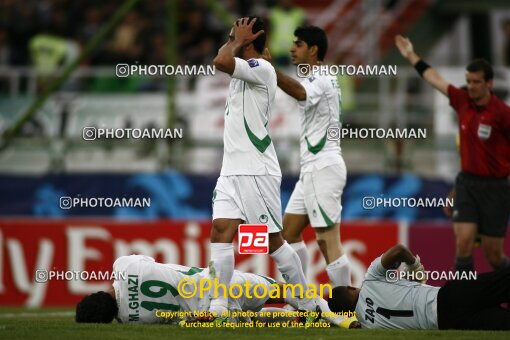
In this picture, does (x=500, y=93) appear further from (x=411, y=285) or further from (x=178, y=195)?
(x=411, y=285)

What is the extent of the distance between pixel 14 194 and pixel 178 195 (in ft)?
8.07

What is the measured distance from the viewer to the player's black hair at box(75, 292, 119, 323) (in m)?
10.2

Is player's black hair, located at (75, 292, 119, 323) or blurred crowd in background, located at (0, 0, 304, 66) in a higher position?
blurred crowd in background, located at (0, 0, 304, 66)

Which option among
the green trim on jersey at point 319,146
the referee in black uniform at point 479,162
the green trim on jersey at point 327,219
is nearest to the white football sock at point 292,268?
the green trim on jersey at point 327,219

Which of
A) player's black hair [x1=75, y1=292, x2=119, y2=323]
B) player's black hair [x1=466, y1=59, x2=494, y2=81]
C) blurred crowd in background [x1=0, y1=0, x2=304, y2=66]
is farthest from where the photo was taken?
blurred crowd in background [x1=0, y1=0, x2=304, y2=66]

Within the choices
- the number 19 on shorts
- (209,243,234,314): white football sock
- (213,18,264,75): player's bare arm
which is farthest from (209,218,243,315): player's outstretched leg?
(213,18,264,75): player's bare arm

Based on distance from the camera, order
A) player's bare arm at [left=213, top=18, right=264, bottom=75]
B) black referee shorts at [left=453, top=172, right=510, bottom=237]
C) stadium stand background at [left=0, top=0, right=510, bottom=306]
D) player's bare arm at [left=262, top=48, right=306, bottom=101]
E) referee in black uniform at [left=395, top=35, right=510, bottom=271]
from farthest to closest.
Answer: stadium stand background at [left=0, top=0, right=510, bottom=306] < black referee shorts at [left=453, top=172, right=510, bottom=237] < referee in black uniform at [left=395, top=35, right=510, bottom=271] < player's bare arm at [left=262, top=48, right=306, bottom=101] < player's bare arm at [left=213, top=18, right=264, bottom=75]

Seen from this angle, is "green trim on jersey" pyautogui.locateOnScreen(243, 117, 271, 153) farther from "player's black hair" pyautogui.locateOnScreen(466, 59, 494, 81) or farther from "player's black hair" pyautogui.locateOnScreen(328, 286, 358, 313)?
"player's black hair" pyautogui.locateOnScreen(466, 59, 494, 81)

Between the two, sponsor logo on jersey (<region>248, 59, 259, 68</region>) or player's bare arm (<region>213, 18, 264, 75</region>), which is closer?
player's bare arm (<region>213, 18, 264, 75</region>)

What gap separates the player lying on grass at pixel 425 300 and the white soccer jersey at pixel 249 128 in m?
1.27

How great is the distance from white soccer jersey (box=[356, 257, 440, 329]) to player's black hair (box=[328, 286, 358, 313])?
0.16m

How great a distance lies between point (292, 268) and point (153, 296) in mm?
1221

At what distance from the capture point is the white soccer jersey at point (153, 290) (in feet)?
33.1

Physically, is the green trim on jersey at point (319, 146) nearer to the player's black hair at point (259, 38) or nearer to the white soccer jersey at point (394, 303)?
the player's black hair at point (259, 38)
